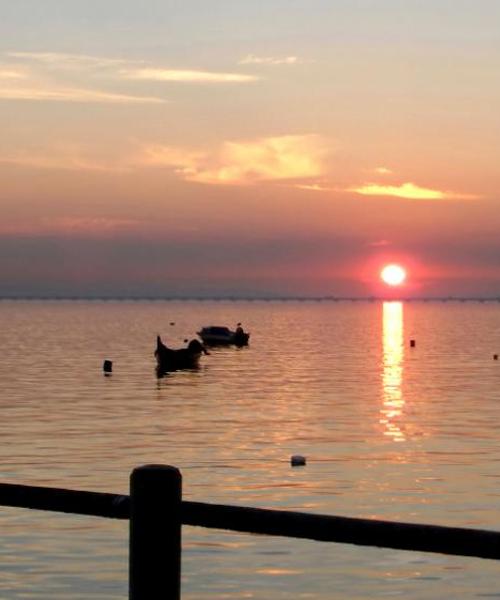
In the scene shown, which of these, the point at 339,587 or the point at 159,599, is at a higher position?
the point at 159,599

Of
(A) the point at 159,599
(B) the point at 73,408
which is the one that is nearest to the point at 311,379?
(B) the point at 73,408

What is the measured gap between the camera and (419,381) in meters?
92.1

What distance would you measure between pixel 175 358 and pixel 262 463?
6344cm

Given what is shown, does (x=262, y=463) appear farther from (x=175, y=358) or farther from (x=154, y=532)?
(x=175, y=358)

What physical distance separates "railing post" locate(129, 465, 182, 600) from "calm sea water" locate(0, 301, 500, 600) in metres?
15.5

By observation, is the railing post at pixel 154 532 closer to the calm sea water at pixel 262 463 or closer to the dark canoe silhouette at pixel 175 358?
the calm sea water at pixel 262 463

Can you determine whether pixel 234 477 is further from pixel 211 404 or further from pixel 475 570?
pixel 211 404

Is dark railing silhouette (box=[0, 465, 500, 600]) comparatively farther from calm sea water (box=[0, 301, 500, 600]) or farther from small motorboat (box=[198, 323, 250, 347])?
small motorboat (box=[198, 323, 250, 347])

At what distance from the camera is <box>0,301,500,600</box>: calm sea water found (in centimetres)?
2295

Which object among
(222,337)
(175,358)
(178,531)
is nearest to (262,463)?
(178,531)

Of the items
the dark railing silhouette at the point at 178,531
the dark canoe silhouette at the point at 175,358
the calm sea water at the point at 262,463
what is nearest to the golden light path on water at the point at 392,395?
the calm sea water at the point at 262,463

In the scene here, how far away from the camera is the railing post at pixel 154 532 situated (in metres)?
6.12

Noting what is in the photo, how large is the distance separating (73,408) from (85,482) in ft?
97.3

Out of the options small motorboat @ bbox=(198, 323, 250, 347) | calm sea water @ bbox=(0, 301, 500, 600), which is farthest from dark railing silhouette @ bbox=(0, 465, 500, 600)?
small motorboat @ bbox=(198, 323, 250, 347)
